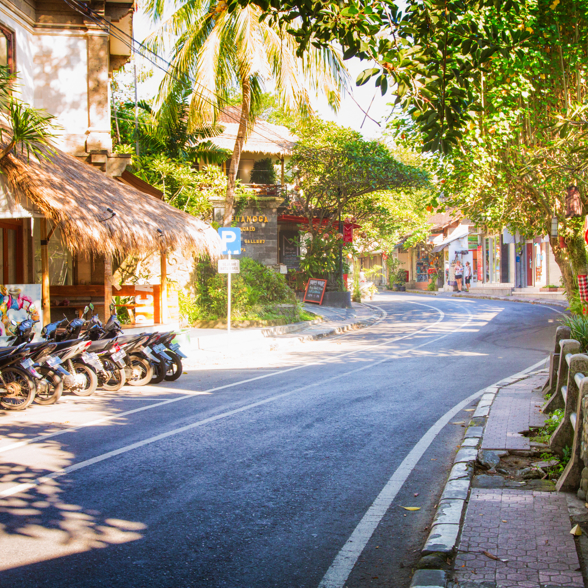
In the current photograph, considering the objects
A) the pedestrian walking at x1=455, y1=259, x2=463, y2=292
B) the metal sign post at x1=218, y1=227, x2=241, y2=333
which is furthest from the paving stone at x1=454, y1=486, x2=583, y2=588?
the pedestrian walking at x1=455, y1=259, x2=463, y2=292

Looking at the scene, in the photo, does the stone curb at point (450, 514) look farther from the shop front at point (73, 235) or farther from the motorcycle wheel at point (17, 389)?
the shop front at point (73, 235)

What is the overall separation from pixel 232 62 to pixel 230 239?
638 cm

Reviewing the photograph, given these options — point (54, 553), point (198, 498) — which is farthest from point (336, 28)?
point (54, 553)

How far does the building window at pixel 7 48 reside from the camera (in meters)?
13.4

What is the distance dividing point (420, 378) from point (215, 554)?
24.7 feet

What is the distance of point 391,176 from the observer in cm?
2831

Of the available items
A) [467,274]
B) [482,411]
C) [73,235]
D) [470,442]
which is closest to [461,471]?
[470,442]

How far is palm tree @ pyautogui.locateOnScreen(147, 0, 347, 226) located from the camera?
56.2 ft

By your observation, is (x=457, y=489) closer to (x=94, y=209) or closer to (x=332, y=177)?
(x=94, y=209)

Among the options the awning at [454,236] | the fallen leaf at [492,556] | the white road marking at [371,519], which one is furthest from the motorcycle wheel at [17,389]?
the awning at [454,236]

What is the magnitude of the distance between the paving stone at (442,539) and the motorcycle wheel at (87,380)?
6.91 meters

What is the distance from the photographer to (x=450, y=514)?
173 inches

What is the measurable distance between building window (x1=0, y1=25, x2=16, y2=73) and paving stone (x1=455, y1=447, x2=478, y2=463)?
12738 mm

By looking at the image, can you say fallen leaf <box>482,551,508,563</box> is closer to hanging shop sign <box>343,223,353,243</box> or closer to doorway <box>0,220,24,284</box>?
doorway <box>0,220,24,284</box>
